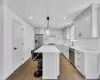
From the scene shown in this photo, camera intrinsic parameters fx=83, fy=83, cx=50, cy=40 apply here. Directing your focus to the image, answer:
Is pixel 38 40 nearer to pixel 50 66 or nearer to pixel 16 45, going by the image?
pixel 16 45

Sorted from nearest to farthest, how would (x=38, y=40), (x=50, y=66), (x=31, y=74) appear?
1. (x=50, y=66)
2. (x=31, y=74)
3. (x=38, y=40)

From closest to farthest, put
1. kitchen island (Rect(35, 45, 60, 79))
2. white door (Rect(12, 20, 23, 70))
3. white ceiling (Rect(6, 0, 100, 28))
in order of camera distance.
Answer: white ceiling (Rect(6, 0, 100, 28)), kitchen island (Rect(35, 45, 60, 79)), white door (Rect(12, 20, 23, 70))

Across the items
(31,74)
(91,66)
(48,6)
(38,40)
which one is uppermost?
(48,6)

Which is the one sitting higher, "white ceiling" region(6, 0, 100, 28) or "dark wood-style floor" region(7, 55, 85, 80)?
"white ceiling" region(6, 0, 100, 28)

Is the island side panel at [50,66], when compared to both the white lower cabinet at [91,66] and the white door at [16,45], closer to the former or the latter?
the white lower cabinet at [91,66]

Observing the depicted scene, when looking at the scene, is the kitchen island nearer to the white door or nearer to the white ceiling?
the white door

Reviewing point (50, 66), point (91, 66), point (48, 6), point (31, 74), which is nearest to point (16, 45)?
point (31, 74)

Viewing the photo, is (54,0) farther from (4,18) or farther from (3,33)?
(3,33)

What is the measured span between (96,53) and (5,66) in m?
3.00

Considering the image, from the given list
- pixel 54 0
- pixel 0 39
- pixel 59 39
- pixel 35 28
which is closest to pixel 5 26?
pixel 0 39

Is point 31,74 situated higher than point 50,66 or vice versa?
point 50,66

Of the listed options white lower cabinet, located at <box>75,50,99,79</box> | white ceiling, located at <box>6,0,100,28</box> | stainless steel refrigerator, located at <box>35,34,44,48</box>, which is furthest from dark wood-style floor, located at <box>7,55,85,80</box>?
stainless steel refrigerator, located at <box>35,34,44,48</box>

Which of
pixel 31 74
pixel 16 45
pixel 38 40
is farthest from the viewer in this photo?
pixel 38 40

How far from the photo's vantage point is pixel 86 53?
2.78m
